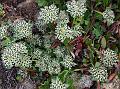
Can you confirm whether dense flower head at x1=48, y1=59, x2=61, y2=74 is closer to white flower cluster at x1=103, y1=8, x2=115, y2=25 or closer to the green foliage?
the green foliage

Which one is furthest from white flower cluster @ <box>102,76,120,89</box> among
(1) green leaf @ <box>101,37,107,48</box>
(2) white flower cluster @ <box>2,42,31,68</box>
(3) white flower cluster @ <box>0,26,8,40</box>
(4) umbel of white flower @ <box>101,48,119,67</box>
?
(3) white flower cluster @ <box>0,26,8,40</box>

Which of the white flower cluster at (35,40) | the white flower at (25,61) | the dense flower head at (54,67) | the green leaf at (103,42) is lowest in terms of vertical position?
the dense flower head at (54,67)

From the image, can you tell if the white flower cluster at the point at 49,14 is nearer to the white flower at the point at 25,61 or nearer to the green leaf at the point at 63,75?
the white flower at the point at 25,61

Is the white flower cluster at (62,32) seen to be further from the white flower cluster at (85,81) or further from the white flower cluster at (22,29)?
the white flower cluster at (85,81)

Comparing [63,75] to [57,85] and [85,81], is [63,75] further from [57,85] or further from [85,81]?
[85,81]

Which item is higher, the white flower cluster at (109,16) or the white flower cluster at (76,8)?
the white flower cluster at (76,8)

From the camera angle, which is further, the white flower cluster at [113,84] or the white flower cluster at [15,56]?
the white flower cluster at [113,84]

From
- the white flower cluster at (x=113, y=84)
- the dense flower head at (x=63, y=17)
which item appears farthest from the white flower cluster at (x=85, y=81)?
the dense flower head at (x=63, y=17)
